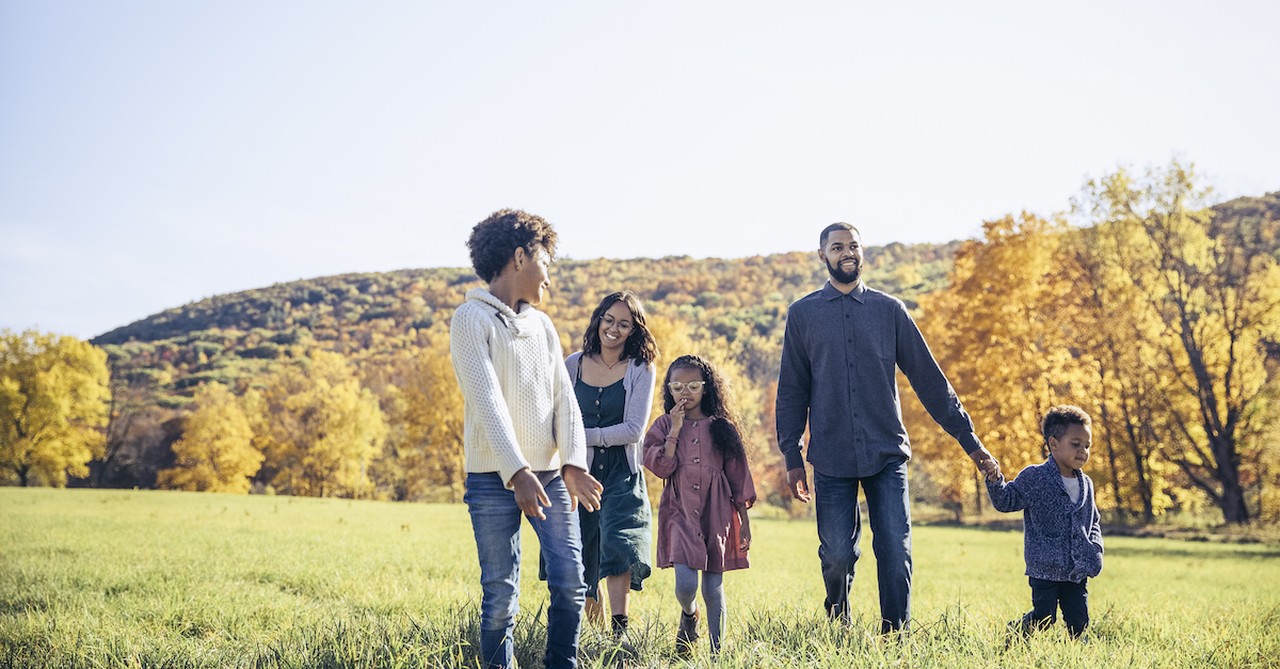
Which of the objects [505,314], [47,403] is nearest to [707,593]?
[505,314]

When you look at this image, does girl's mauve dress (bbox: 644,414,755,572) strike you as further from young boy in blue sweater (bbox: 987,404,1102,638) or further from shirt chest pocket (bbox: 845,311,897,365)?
young boy in blue sweater (bbox: 987,404,1102,638)

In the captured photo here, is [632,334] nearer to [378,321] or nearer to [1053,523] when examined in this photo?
[1053,523]

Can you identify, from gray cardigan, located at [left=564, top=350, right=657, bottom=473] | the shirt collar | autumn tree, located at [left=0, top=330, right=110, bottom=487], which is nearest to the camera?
the shirt collar

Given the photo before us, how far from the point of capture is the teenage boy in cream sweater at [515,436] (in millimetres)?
3752

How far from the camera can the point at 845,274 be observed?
17.4 feet

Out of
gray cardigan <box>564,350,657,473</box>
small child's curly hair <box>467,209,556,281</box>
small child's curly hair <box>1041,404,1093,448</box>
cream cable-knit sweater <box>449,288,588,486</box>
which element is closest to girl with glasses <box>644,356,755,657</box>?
gray cardigan <box>564,350,657,473</box>

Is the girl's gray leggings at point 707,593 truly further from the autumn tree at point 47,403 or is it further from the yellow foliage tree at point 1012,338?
the autumn tree at point 47,403

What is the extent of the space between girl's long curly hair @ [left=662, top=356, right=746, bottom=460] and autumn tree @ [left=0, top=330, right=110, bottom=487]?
Answer: 48.6m

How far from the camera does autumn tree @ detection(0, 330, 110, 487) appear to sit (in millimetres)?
43875

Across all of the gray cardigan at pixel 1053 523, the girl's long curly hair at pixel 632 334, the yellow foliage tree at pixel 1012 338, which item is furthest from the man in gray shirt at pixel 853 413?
the yellow foliage tree at pixel 1012 338

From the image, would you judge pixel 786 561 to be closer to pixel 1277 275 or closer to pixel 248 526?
pixel 248 526

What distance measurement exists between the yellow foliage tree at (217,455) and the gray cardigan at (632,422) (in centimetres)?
5255

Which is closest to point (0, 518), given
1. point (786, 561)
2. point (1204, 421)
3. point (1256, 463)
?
point (786, 561)

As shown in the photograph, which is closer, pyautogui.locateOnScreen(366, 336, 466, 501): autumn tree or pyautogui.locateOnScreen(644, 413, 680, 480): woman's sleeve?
pyautogui.locateOnScreen(644, 413, 680, 480): woman's sleeve
